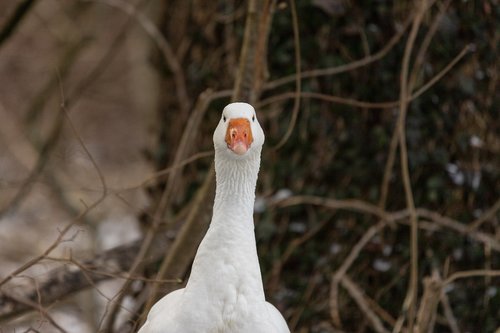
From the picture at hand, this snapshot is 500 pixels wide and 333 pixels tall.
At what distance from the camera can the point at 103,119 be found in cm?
1139

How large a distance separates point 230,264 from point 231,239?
0.07 meters

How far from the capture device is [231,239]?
278 centimetres

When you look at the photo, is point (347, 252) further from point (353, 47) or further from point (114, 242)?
point (114, 242)

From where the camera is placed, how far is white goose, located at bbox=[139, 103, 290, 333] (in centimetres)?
269

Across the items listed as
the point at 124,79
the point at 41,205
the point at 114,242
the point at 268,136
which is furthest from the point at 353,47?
the point at 124,79

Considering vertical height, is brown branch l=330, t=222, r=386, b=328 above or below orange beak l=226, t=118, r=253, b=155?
below

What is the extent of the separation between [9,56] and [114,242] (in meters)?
3.00

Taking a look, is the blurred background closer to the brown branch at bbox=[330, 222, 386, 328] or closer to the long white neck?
the brown branch at bbox=[330, 222, 386, 328]

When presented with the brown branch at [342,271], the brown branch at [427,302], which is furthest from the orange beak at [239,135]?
the brown branch at [342,271]

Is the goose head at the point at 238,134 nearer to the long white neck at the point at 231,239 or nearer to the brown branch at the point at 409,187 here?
the long white neck at the point at 231,239

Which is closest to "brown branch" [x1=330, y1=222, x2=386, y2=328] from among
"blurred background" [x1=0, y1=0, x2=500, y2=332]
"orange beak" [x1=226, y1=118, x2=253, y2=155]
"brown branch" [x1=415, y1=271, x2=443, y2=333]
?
"blurred background" [x1=0, y1=0, x2=500, y2=332]

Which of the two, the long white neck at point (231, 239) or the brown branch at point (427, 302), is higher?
the long white neck at point (231, 239)

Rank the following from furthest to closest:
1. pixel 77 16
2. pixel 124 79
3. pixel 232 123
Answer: pixel 124 79 → pixel 77 16 → pixel 232 123

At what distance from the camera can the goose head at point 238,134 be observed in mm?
2670
